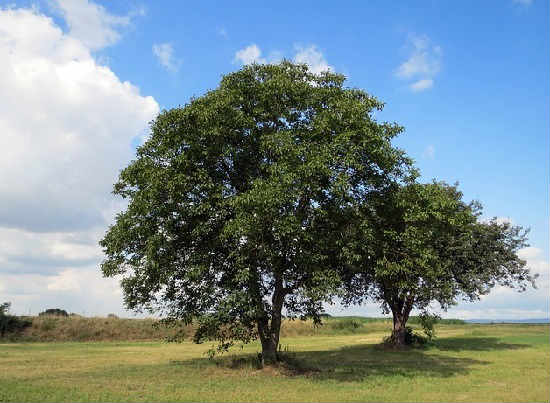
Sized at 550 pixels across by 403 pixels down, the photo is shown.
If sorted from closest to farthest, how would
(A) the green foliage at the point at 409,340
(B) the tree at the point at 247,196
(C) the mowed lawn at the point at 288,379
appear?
1. (C) the mowed lawn at the point at 288,379
2. (B) the tree at the point at 247,196
3. (A) the green foliage at the point at 409,340

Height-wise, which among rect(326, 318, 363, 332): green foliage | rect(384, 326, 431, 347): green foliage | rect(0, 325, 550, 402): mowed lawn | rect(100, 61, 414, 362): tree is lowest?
rect(0, 325, 550, 402): mowed lawn

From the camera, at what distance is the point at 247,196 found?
1042 inches

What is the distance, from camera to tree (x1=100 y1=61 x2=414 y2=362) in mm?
27797

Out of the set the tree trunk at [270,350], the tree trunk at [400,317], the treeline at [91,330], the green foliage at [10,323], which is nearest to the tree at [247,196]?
the tree trunk at [270,350]

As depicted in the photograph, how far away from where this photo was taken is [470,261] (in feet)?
177

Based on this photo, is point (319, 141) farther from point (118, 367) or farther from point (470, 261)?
point (470, 261)

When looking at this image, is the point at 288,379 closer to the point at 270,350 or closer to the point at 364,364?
the point at 270,350

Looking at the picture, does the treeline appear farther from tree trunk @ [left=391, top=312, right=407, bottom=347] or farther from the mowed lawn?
the mowed lawn

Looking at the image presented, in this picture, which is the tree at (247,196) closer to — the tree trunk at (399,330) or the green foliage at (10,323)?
the tree trunk at (399,330)

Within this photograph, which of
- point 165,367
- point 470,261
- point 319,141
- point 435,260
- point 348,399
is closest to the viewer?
point 348,399

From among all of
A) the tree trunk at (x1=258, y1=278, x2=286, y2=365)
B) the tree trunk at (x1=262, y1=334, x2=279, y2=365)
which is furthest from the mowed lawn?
the tree trunk at (x1=258, y1=278, x2=286, y2=365)

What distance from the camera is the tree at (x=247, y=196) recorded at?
27.8m

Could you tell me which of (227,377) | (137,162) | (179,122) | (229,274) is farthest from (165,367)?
(179,122)

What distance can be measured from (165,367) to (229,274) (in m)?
11.5
